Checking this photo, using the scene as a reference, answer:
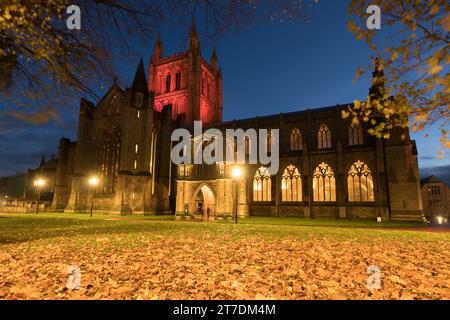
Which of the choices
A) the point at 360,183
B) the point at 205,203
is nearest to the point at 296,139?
the point at 360,183

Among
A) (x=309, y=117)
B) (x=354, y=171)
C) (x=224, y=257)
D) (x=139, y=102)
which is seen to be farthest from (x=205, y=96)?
(x=224, y=257)

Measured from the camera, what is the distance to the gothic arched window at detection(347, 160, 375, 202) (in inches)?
1223

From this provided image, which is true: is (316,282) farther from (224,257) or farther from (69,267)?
(69,267)

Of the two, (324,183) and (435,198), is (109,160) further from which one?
(435,198)

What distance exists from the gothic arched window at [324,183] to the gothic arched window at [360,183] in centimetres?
196

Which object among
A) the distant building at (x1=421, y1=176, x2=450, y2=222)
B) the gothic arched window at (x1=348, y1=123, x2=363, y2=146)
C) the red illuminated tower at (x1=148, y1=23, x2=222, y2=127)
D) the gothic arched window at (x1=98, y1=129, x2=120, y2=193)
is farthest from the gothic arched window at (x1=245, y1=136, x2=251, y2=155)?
the distant building at (x1=421, y1=176, x2=450, y2=222)

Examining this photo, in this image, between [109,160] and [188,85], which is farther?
[188,85]

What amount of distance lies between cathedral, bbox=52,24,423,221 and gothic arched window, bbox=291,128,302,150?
0.15 m

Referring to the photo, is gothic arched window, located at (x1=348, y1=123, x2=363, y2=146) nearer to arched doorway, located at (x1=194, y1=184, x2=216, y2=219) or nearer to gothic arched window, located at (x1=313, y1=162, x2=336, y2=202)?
gothic arched window, located at (x1=313, y1=162, x2=336, y2=202)

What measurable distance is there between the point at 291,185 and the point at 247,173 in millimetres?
6421

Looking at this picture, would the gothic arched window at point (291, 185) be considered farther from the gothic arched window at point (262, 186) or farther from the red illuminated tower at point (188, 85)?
the red illuminated tower at point (188, 85)

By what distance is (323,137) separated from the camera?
37531 millimetres

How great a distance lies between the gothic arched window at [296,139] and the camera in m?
38.8

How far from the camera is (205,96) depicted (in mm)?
58594
